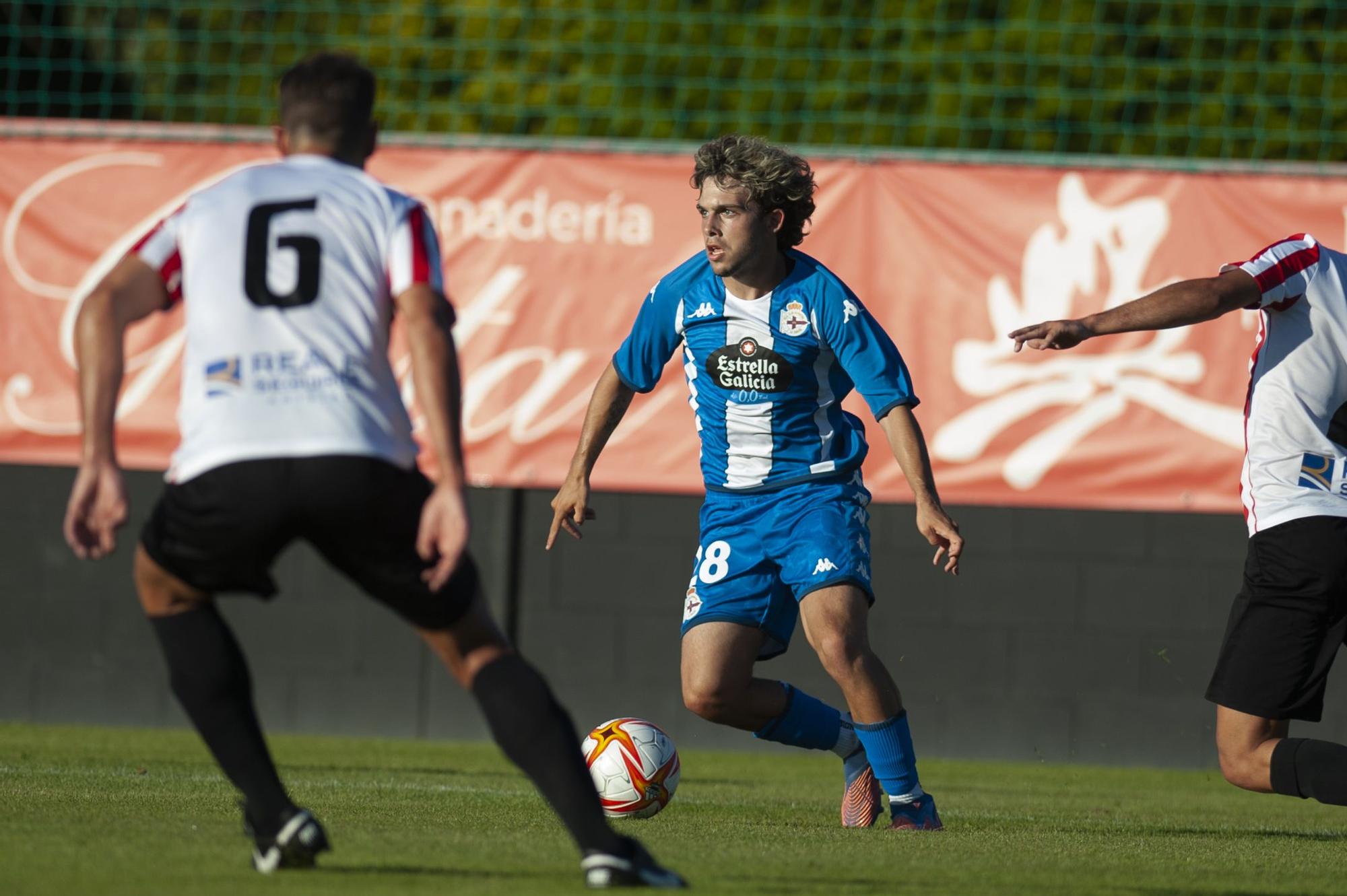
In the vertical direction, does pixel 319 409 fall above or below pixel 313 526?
above

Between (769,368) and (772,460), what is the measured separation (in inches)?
11.4

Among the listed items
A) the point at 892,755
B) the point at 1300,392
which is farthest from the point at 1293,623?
the point at 892,755

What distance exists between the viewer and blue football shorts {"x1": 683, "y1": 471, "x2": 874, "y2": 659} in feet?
18.4

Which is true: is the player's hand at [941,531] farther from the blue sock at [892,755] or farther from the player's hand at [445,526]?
the player's hand at [445,526]

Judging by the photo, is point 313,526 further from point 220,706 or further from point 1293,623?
point 1293,623

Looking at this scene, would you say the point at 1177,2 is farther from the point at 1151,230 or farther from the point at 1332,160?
the point at 1151,230

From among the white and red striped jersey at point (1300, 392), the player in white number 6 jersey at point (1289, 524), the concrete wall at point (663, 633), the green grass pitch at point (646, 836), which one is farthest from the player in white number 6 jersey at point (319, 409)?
the concrete wall at point (663, 633)

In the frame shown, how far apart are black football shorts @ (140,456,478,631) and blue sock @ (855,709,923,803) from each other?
2.07 m

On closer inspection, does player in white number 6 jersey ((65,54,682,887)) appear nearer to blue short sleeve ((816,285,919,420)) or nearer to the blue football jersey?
blue short sleeve ((816,285,919,420))

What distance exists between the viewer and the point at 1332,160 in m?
12.4

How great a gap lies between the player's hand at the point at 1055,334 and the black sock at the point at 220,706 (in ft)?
7.15

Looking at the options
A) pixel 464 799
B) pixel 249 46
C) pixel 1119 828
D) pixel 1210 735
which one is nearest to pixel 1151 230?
pixel 1210 735

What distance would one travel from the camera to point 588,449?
582cm

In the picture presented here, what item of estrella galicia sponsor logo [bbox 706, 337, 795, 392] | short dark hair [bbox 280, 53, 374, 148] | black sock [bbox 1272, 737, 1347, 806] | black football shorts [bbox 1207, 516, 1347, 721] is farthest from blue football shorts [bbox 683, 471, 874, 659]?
short dark hair [bbox 280, 53, 374, 148]
